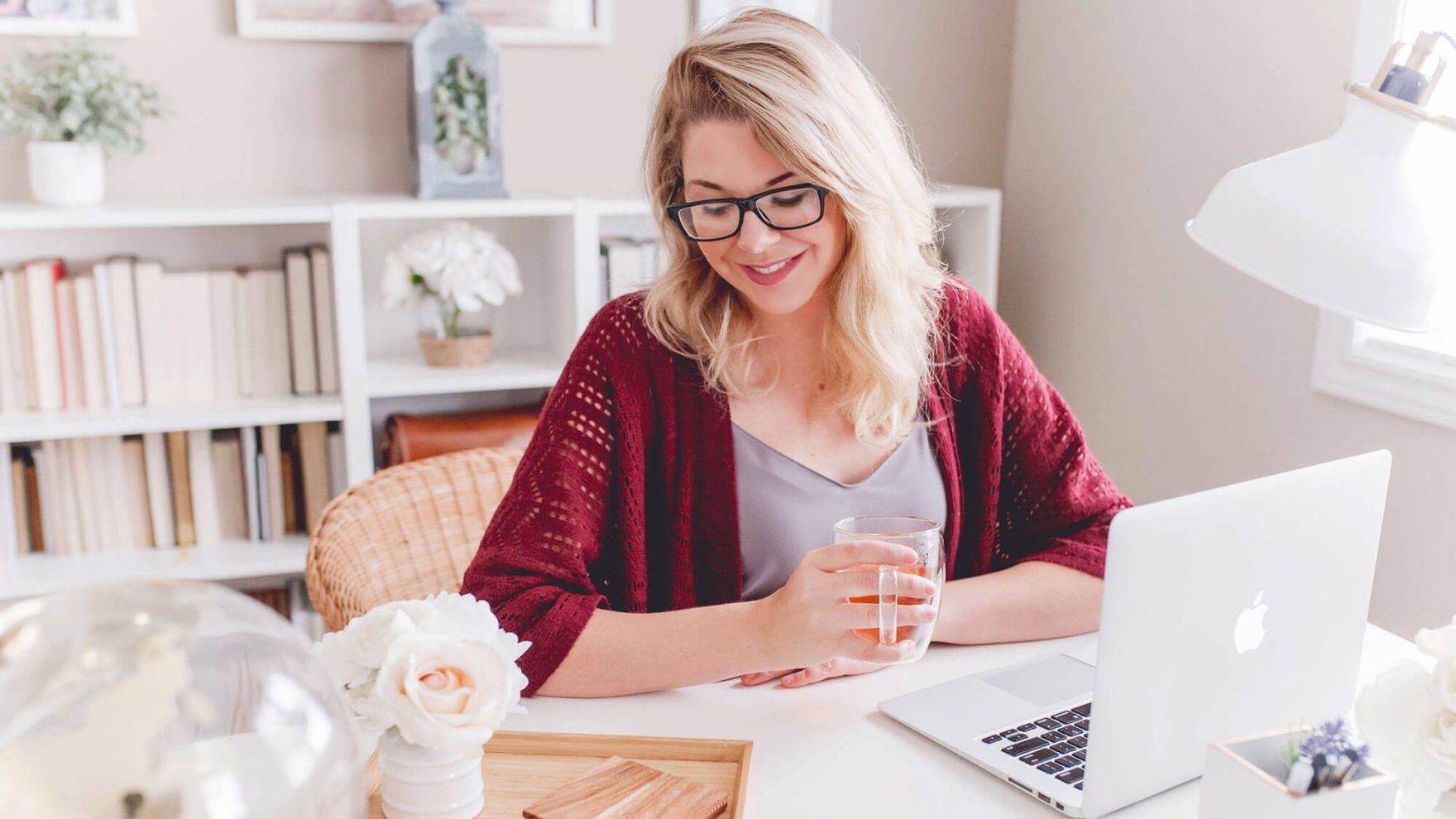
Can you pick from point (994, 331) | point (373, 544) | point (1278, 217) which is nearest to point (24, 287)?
point (373, 544)

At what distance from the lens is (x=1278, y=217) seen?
829mm

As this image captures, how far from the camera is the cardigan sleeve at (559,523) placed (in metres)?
1.24

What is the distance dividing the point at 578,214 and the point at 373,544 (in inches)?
37.8

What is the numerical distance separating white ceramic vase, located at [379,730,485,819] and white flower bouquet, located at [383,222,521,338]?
1.64 meters

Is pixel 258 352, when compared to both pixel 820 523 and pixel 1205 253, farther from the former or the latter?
pixel 1205 253

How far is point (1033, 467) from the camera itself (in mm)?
1573

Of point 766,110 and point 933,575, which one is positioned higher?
point 766,110

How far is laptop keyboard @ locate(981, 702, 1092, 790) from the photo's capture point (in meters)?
1.02

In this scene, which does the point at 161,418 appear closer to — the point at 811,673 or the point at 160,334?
the point at 160,334

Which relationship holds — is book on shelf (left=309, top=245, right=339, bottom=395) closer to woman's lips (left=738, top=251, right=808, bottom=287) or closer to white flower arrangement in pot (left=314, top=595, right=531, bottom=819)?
woman's lips (left=738, top=251, right=808, bottom=287)

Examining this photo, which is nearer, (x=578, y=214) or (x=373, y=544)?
Result: (x=373, y=544)

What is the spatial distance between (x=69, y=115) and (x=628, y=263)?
113cm

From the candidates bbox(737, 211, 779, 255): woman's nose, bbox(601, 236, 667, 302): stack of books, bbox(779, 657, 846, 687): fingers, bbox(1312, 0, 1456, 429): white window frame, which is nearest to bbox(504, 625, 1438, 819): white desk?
bbox(779, 657, 846, 687): fingers

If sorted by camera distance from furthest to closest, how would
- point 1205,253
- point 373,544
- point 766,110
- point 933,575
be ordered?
point 1205,253 → point 373,544 → point 766,110 → point 933,575
